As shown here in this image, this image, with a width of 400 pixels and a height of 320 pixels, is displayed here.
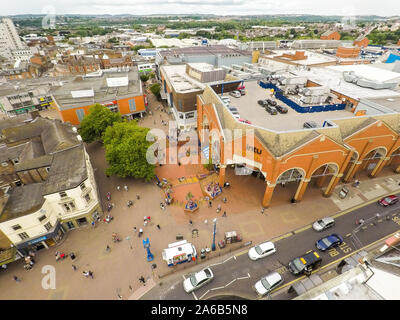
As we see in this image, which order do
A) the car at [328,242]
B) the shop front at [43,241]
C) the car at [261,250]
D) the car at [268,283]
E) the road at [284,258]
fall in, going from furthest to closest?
the car at [328,242] < the shop front at [43,241] < the car at [261,250] < the road at [284,258] < the car at [268,283]

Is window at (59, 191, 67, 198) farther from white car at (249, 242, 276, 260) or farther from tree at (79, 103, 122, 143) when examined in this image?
white car at (249, 242, 276, 260)

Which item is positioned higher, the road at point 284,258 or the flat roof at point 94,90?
the flat roof at point 94,90

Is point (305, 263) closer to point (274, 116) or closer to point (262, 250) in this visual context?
point (262, 250)

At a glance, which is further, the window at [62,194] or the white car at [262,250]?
the window at [62,194]

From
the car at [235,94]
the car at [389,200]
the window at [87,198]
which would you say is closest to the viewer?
the window at [87,198]

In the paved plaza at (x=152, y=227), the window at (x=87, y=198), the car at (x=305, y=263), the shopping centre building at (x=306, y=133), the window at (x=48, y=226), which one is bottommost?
the paved plaza at (x=152, y=227)

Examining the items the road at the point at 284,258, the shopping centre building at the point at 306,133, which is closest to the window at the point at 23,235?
the road at the point at 284,258

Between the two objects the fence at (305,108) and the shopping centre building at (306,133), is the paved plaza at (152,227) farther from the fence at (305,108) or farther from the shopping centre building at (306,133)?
the fence at (305,108)
